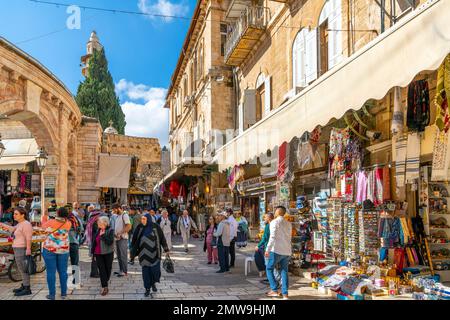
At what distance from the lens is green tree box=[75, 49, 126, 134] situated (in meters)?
39.9

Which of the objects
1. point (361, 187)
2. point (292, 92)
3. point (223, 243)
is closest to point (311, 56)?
point (292, 92)

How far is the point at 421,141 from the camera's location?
21.0ft

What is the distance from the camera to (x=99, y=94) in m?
40.0

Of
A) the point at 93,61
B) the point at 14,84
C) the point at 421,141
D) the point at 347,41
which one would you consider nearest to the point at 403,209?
the point at 421,141

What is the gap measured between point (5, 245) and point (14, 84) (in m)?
5.39

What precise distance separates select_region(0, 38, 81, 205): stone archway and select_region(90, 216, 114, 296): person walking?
240 inches

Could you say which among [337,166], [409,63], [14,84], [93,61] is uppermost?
[93,61]

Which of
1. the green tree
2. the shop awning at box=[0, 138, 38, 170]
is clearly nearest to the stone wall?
the shop awning at box=[0, 138, 38, 170]

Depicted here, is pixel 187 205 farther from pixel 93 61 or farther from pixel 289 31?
pixel 93 61

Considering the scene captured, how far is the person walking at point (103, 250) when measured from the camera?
24.4 ft

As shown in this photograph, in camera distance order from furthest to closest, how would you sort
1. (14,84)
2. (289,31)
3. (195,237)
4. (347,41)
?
(195,237), (289,31), (14,84), (347,41)

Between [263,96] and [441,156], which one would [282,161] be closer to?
[441,156]

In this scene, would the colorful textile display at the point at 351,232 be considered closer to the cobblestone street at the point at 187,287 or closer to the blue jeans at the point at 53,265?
the cobblestone street at the point at 187,287

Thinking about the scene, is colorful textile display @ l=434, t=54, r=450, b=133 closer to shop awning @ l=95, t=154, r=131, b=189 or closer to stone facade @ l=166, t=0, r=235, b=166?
stone facade @ l=166, t=0, r=235, b=166
